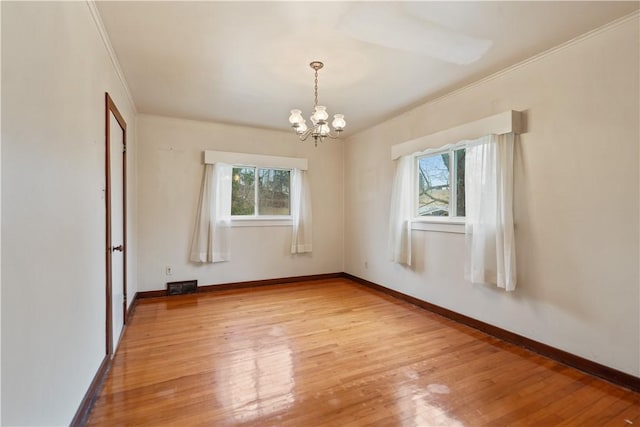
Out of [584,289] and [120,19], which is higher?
[120,19]

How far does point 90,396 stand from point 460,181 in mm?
3791

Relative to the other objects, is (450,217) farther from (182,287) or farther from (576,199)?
(182,287)

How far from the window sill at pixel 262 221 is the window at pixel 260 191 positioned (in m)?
0.09

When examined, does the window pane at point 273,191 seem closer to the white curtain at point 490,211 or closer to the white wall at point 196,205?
the white wall at point 196,205

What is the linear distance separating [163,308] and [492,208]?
3939 mm

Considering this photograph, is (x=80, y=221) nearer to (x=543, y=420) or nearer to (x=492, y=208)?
(x=543, y=420)

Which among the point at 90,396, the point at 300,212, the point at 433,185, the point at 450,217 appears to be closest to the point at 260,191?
the point at 300,212

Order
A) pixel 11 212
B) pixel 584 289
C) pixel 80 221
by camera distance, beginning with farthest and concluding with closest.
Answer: pixel 584 289 < pixel 80 221 < pixel 11 212

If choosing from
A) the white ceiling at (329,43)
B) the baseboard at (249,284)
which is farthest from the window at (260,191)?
the white ceiling at (329,43)

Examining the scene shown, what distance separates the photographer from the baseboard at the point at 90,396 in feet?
5.68

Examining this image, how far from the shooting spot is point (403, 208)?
13.5ft

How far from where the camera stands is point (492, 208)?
2.95 m

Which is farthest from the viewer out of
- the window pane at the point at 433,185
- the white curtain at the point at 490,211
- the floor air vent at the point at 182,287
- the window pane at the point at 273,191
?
the window pane at the point at 273,191

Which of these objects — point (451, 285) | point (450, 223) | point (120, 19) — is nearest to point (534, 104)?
point (450, 223)
